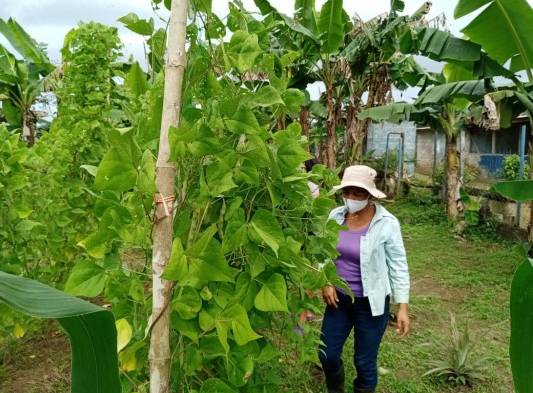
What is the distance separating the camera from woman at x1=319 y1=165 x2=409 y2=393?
2482 mm

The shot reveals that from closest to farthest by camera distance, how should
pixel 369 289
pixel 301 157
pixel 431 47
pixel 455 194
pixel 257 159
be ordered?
pixel 257 159, pixel 301 157, pixel 369 289, pixel 431 47, pixel 455 194

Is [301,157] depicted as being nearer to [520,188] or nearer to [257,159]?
[257,159]

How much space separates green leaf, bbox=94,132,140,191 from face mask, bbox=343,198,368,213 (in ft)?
5.71

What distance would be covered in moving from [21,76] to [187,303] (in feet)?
24.6

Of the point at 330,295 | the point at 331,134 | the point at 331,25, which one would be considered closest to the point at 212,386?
the point at 330,295

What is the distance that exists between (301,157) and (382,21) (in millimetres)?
5780

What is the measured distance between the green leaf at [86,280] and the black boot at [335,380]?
1961mm

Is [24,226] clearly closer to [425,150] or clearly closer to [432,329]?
[432,329]

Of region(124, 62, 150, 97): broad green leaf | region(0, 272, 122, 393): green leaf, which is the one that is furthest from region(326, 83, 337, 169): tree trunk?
region(0, 272, 122, 393): green leaf

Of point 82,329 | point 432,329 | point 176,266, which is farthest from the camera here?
point 432,329

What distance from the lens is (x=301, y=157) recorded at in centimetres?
116

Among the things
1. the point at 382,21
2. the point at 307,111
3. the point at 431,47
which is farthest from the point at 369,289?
the point at 307,111

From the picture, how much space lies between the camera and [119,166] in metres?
0.92

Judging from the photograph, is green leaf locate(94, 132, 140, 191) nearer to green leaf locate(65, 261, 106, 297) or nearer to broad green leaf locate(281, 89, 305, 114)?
green leaf locate(65, 261, 106, 297)
